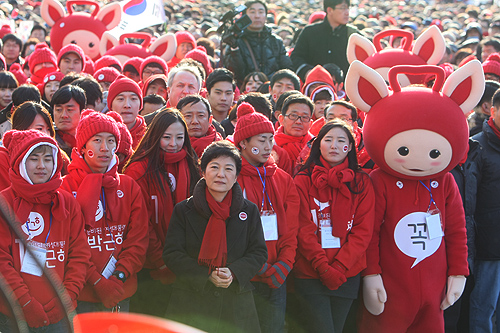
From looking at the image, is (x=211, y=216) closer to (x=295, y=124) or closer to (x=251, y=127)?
(x=251, y=127)

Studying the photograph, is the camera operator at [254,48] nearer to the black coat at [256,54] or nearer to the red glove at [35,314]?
the black coat at [256,54]

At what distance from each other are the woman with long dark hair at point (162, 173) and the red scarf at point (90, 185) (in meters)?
0.31

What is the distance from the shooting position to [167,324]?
5.14 ft

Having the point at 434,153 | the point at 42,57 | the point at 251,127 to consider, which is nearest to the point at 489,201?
the point at 434,153

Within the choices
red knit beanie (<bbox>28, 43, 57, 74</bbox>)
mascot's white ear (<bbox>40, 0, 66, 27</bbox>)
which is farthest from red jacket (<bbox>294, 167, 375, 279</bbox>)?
mascot's white ear (<bbox>40, 0, 66, 27</bbox>)

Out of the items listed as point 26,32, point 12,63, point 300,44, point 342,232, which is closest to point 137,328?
point 342,232

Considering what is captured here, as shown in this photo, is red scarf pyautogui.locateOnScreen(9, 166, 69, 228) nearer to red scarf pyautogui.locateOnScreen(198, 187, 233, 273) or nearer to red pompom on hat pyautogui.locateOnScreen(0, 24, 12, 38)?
red scarf pyautogui.locateOnScreen(198, 187, 233, 273)

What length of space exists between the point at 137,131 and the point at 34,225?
1.56 metres

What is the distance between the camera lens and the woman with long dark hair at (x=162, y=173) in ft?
12.8

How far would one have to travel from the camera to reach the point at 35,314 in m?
3.06

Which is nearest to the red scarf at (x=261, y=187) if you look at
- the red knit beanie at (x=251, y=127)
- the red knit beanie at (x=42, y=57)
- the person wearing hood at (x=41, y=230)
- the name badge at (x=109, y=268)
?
the red knit beanie at (x=251, y=127)

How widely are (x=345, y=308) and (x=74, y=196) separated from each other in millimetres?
1876

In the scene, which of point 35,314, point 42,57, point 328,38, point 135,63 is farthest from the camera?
point 328,38

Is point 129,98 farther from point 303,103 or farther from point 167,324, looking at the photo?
point 167,324
